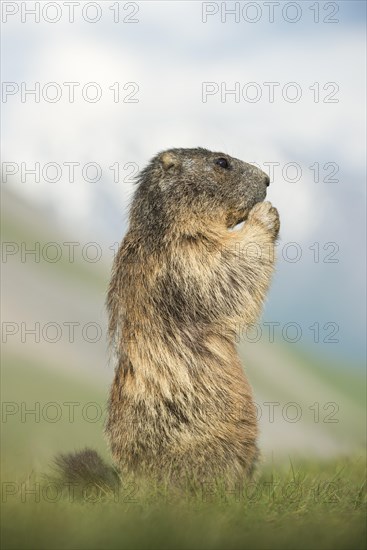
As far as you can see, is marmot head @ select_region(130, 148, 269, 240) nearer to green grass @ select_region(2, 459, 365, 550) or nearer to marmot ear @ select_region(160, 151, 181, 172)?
marmot ear @ select_region(160, 151, 181, 172)

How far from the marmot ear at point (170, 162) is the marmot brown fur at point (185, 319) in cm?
1

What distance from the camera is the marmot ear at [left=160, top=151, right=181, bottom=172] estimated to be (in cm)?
1038

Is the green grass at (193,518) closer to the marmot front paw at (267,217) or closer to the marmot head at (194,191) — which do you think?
the marmot front paw at (267,217)

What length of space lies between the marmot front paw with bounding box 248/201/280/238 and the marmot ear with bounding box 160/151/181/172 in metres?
1.15

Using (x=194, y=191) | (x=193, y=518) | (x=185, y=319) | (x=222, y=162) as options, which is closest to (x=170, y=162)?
(x=194, y=191)

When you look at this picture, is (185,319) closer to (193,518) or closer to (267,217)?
(267,217)

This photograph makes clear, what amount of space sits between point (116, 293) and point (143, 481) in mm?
2246

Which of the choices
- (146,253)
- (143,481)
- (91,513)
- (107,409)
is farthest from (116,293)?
(91,513)

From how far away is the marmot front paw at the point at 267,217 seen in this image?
10109 millimetres

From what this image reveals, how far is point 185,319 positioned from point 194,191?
5.69 feet

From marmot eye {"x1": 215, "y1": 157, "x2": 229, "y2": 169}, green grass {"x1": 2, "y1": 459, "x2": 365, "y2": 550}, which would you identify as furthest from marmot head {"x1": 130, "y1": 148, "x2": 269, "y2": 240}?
green grass {"x1": 2, "y1": 459, "x2": 365, "y2": 550}

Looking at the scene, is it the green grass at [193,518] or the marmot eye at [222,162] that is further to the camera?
the marmot eye at [222,162]

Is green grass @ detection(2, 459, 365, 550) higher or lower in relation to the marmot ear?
lower

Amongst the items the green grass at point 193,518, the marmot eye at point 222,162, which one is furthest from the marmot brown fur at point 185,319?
the green grass at point 193,518
